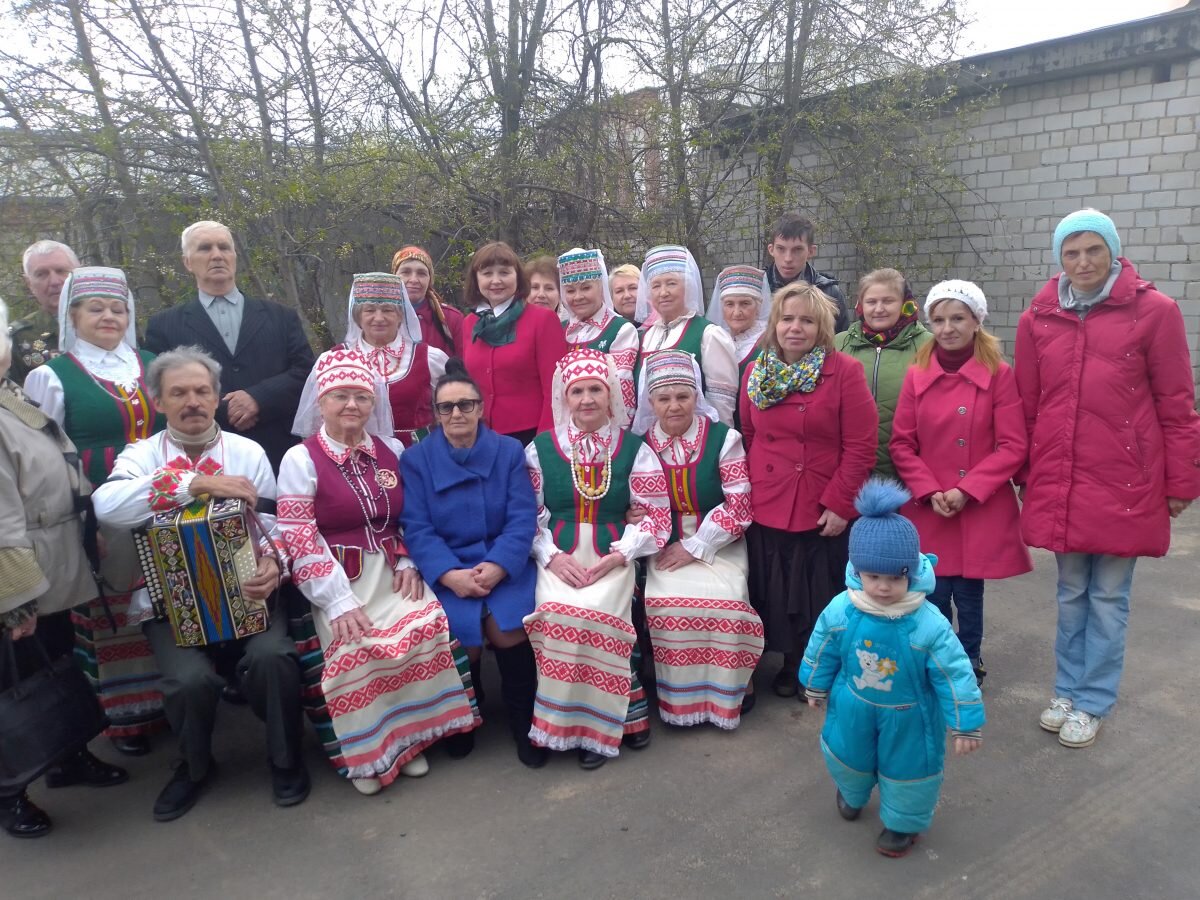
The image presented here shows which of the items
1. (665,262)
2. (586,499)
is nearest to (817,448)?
(586,499)

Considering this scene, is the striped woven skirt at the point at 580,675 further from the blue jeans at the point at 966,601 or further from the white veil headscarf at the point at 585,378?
the blue jeans at the point at 966,601

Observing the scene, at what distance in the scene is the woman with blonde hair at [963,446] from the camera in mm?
3572

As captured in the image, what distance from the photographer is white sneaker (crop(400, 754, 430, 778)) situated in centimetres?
337

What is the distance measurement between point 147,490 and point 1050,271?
28.0 ft

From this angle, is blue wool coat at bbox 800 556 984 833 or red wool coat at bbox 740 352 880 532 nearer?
blue wool coat at bbox 800 556 984 833

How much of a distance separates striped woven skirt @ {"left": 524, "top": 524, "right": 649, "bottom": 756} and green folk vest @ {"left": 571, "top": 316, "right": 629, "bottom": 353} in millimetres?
1500

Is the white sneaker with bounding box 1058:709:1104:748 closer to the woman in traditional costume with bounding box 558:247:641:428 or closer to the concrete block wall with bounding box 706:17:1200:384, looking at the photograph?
the woman in traditional costume with bounding box 558:247:641:428

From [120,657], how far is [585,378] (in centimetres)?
229

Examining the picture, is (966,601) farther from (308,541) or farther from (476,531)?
(308,541)

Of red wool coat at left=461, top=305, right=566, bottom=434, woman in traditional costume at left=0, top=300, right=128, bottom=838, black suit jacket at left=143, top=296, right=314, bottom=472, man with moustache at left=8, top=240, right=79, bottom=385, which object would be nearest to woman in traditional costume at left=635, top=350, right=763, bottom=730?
red wool coat at left=461, top=305, right=566, bottom=434

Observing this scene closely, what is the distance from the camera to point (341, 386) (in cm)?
350

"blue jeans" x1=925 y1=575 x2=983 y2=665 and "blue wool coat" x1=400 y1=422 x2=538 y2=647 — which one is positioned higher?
"blue wool coat" x1=400 y1=422 x2=538 y2=647

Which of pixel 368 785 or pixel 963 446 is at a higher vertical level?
pixel 963 446

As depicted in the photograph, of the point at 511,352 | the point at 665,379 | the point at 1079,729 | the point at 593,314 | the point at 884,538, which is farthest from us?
the point at 593,314
